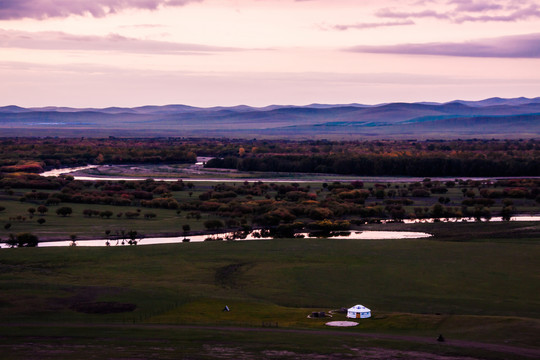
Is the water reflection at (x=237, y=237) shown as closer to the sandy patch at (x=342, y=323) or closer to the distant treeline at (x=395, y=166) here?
the sandy patch at (x=342, y=323)

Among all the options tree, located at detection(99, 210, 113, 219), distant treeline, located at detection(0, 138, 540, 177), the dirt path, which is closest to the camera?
the dirt path

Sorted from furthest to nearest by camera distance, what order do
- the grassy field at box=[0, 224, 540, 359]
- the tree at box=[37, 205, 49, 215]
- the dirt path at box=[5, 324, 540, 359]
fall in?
the tree at box=[37, 205, 49, 215] < the grassy field at box=[0, 224, 540, 359] < the dirt path at box=[5, 324, 540, 359]

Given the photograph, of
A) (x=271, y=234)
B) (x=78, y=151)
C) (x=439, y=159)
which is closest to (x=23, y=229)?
(x=271, y=234)

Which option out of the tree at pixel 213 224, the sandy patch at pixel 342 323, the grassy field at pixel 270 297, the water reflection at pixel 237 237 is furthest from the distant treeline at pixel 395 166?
the sandy patch at pixel 342 323

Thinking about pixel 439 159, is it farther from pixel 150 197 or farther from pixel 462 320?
pixel 462 320

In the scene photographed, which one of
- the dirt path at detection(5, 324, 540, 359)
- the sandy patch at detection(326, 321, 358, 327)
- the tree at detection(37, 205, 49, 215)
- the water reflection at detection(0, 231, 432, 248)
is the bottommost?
the water reflection at detection(0, 231, 432, 248)

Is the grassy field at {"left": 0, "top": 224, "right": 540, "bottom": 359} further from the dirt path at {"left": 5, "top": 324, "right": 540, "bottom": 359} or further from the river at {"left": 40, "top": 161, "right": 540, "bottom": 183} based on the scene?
the river at {"left": 40, "top": 161, "right": 540, "bottom": 183}

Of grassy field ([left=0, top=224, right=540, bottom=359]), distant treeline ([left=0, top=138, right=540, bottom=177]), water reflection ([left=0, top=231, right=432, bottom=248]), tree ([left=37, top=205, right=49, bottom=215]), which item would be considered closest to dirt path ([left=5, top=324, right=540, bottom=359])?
grassy field ([left=0, top=224, right=540, bottom=359])

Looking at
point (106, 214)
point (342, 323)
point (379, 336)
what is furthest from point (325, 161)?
point (379, 336)
